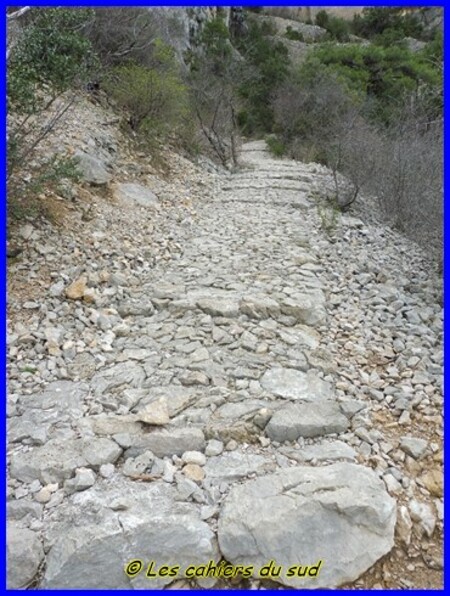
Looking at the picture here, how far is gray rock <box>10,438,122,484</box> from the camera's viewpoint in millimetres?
2266

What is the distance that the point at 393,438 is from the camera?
2607mm

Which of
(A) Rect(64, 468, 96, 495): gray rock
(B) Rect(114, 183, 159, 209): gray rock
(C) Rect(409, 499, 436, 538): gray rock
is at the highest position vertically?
(B) Rect(114, 183, 159, 209): gray rock

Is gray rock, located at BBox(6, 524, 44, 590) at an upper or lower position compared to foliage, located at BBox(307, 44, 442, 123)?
lower

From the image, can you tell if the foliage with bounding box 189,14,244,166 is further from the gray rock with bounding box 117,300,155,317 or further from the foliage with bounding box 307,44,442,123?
the gray rock with bounding box 117,300,155,317

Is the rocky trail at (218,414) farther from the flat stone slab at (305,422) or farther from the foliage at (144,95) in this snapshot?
the foliage at (144,95)

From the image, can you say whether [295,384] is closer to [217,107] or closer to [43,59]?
[43,59]

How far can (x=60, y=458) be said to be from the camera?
235 cm

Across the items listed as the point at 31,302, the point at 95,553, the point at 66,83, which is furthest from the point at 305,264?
the point at 95,553

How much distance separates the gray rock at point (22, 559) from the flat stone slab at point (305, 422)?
1373mm

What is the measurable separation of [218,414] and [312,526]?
0.91 meters

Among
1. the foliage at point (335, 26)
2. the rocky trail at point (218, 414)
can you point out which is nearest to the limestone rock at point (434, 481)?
the rocky trail at point (218, 414)

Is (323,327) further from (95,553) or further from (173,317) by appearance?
(95,553)

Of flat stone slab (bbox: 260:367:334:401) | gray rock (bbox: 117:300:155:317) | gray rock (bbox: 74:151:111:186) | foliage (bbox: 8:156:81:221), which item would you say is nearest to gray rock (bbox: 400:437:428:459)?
flat stone slab (bbox: 260:367:334:401)

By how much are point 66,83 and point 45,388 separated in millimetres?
3728
